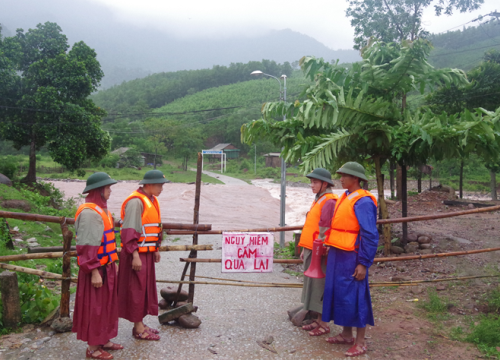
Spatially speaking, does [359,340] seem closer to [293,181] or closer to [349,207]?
[349,207]

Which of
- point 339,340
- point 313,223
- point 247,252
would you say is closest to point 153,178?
point 247,252

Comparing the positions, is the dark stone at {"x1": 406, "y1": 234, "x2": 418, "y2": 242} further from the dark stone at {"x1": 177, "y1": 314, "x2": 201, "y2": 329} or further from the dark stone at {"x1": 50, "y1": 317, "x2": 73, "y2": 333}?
the dark stone at {"x1": 50, "y1": 317, "x2": 73, "y2": 333}

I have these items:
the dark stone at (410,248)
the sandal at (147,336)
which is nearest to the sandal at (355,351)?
the sandal at (147,336)

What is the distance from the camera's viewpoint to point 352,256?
13.1 feet

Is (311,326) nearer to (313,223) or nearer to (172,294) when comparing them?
(313,223)

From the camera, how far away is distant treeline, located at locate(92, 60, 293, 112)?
10825 cm

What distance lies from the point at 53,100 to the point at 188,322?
17.3m

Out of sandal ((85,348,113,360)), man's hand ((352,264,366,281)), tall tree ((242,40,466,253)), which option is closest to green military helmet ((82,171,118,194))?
sandal ((85,348,113,360))

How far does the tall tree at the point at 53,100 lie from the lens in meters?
18.5

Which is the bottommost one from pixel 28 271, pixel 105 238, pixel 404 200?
pixel 28 271

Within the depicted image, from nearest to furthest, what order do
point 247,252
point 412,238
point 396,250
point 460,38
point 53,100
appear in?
point 247,252, point 396,250, point 412,238, point 53,100, point 460,38

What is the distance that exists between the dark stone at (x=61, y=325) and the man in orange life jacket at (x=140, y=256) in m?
0.66

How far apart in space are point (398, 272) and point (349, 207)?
4.20 m

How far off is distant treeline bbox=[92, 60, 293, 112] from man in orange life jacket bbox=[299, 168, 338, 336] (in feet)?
340
